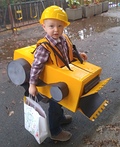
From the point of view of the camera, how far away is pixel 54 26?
6.16 ft

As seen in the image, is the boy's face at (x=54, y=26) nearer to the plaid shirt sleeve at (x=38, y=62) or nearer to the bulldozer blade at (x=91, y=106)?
the plaid shirt sleeve at (x=38, y=62)

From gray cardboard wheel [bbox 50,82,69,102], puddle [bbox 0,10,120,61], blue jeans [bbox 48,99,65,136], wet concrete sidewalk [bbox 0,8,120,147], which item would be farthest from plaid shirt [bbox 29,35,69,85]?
puddle [bbox 0,10,120,61]

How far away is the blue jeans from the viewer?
2.24 metres

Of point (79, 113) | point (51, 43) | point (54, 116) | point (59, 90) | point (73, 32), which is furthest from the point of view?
Answer: point (73, 32)

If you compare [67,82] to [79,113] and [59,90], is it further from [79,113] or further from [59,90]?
[79,113]

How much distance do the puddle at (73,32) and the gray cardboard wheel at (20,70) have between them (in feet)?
10.6

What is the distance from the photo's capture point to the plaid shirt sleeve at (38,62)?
188 cm

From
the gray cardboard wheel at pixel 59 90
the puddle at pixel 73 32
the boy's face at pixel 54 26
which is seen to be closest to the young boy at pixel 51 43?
the boy's face at pixel 54 26

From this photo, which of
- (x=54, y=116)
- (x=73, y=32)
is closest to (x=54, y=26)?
(x=54, y=116)

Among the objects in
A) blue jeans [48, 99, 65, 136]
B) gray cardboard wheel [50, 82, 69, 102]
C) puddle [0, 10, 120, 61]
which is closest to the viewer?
gray cardboard wheel [50, 82, 69, 102]

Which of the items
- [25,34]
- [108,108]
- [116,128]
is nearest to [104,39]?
[25,34]

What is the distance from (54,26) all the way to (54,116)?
979 mm

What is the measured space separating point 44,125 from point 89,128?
82 cm

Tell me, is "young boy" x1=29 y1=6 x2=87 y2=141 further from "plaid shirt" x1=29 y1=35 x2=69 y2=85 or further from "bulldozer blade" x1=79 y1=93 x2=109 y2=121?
"bulldozer blade" x1=79 y1=93 x2=109 y2=121
